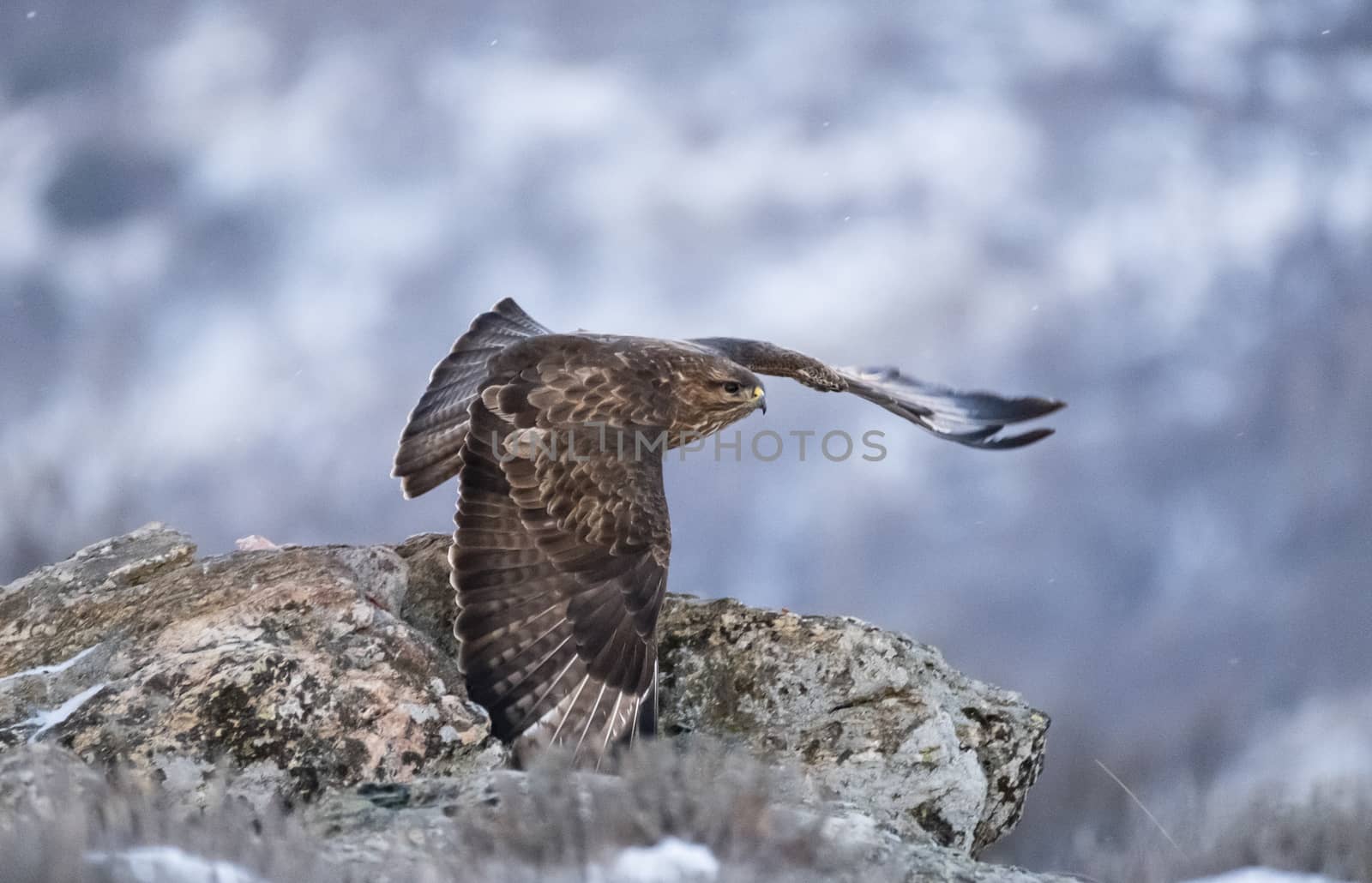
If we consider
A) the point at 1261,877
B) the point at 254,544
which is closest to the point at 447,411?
the point at 254,544

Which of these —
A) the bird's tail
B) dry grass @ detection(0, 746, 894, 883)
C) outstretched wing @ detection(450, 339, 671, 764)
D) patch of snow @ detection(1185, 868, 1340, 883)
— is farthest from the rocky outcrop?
patch of snow @ detection(1185, 868, 1340, 883)

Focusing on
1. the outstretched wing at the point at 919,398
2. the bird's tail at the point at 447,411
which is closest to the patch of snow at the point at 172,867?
the bird's tail at the point at 447,411

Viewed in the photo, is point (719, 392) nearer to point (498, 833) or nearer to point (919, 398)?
point (919, 398)

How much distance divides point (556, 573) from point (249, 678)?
4.94 ft

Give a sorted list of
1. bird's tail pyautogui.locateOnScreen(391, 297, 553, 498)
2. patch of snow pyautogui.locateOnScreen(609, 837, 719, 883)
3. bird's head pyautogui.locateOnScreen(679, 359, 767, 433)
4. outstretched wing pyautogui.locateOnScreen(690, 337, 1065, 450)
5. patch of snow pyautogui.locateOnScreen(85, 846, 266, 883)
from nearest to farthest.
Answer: patch of snow pyautogui.locateOnScreen(85, 846, 266, 883)
patch of snow pyautogui.locateOnScreen(609, 837, 719, 883)
bird's head pyautogui.locateOnScreen(679, 359, 767, 433)
bird's tail pyautogui.locateOnScreen(391, 297, 553, 498)
outstretched wing pyautogui.locateOnScreen(690, 337, 1065, 450)

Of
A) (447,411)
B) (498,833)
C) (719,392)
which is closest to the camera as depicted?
(498,833)

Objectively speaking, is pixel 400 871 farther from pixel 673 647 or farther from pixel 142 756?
pixel 673 647

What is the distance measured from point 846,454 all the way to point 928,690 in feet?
6.10

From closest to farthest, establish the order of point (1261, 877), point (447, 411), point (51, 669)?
point (1261, 877), point (51, 669), point (447, 411)

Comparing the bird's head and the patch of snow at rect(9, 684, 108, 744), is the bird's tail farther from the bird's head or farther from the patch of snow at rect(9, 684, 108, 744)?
the patch of snow at rect(9, 684, 108, 744)

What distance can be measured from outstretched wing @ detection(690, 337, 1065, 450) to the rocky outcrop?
2.10 meters

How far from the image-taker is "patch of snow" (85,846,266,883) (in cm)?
348

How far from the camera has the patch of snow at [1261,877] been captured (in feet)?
14.4

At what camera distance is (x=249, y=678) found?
5602mm
